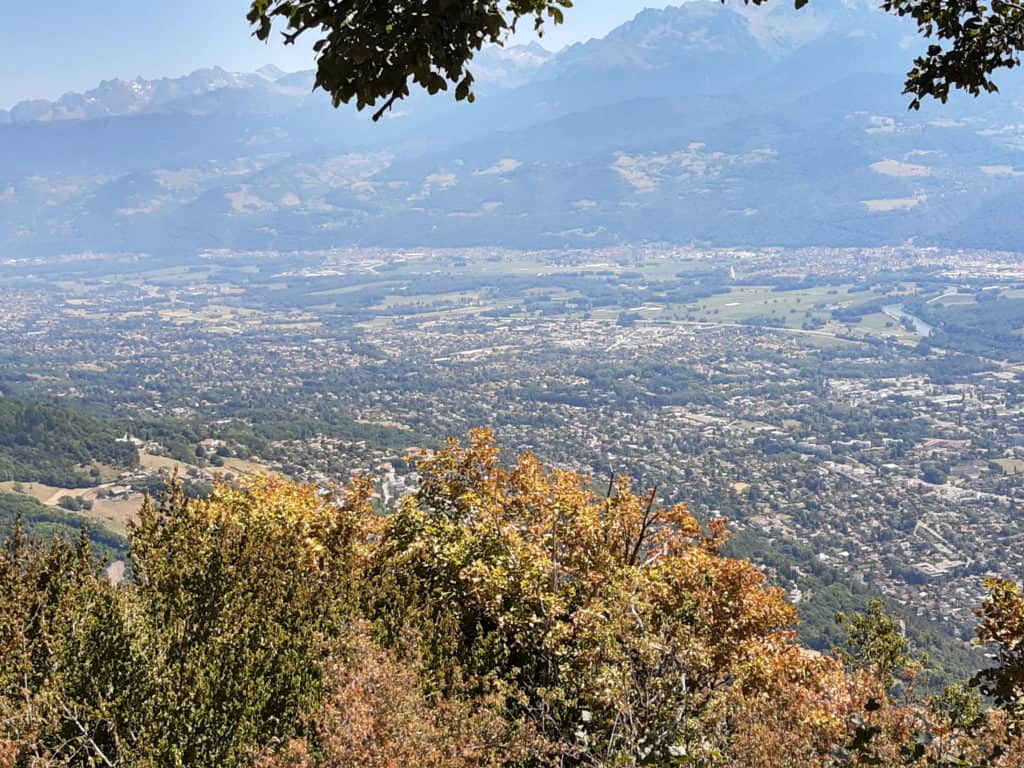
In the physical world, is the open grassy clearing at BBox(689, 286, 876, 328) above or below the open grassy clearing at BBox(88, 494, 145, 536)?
above

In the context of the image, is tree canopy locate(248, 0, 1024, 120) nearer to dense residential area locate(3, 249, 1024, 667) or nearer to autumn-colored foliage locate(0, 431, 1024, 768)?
autumn-colored foliage locate(0, 431, 1024, 768)

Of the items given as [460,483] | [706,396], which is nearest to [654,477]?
[706,396]

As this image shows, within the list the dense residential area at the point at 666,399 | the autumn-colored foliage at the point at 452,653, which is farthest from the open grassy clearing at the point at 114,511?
the autumn-colored foliage at the point at 452,653

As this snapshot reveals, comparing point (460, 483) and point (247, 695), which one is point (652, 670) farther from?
point (460, 483)

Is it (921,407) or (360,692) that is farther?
(921,407)

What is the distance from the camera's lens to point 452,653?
1168 cm

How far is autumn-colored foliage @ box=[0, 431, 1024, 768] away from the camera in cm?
809

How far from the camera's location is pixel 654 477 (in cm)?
7612

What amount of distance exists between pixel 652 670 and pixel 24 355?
165m

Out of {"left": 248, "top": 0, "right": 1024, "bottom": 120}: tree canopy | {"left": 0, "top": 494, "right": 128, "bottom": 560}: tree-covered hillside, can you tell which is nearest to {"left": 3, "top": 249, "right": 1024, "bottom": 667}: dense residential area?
{"left": 0, "top": 494, "right": 128, "bottom": 560}: tree-covered hillside

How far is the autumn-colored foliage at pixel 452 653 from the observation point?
8.09 meters

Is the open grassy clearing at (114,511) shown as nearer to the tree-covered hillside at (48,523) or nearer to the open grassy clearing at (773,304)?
the tree-covered hillside at (48,523)

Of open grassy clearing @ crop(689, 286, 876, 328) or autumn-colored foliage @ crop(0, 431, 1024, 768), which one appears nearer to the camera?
autumn-colored foliage @ crop(0, 431, 1024, 768)

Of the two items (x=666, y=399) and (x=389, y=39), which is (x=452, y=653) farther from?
(x=666, y=399)
